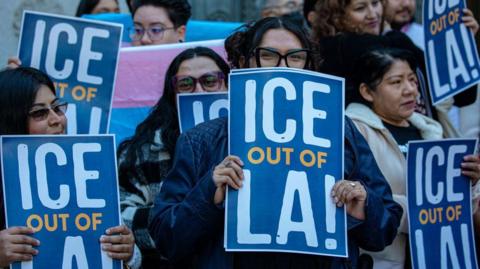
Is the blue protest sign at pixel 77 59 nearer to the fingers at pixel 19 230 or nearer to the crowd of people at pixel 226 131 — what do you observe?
the crowd of people at pixel 226 131

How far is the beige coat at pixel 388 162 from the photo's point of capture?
5.38 meters

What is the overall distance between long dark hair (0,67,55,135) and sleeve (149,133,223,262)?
839 millimetres

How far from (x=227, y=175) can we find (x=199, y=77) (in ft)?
5.46

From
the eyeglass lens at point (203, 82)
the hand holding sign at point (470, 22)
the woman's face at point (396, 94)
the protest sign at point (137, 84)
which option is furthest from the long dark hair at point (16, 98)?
the hand holding sign at point (470, 22)

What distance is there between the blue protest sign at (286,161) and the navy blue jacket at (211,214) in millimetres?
101

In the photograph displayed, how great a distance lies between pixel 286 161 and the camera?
4.18 metres

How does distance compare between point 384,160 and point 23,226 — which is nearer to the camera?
point 23,226

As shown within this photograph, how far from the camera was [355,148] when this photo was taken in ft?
14.4

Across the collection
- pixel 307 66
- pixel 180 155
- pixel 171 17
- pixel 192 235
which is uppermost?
pixel 171 17

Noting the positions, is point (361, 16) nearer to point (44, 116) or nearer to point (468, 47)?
point (468, 47)

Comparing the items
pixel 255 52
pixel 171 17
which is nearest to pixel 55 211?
pixel 255 52

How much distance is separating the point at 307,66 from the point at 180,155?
0.65m

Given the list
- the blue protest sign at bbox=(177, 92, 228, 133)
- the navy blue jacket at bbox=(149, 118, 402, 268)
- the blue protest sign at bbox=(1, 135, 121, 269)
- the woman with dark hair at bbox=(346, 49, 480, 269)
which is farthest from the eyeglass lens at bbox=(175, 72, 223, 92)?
the navy blue jacket at bbox=(149, 118, 402, 268)

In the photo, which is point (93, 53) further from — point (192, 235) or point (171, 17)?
point (192, 235)
